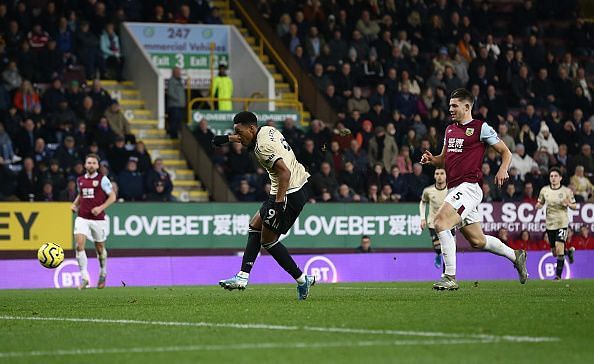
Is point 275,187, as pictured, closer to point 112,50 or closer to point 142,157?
point 142,157

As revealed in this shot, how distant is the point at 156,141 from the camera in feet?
107

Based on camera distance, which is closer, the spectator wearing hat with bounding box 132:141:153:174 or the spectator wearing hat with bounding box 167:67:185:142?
the spectator wearing hat with bounding box 132:141:153:174

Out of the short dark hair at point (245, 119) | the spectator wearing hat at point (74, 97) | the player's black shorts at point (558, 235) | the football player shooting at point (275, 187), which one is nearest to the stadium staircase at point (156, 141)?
the spectator wearing hat at point (74, 97)

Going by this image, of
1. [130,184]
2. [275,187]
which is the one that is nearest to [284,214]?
[275,187]

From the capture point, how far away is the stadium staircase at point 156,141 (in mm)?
31281

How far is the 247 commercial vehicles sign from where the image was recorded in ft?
112

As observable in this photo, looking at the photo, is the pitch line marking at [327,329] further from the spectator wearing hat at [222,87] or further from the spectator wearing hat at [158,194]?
the spectator wearing hat at [222,87]

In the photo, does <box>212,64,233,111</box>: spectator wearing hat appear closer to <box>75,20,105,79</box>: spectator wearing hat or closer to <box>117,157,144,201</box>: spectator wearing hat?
<box>75,20,105,79</box>: spectator wearing hat

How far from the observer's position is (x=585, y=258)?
1158 inches

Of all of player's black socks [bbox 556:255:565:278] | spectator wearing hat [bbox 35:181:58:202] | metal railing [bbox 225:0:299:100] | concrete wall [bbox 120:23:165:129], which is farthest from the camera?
metal railing [bbox 225:0:299:100]

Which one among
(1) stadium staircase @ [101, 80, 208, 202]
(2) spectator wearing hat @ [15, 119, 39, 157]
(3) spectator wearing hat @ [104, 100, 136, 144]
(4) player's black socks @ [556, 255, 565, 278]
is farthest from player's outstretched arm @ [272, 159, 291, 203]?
(1) stadium staircase @ [101, 80, 208, 202]

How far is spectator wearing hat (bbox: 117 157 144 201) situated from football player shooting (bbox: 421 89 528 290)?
520 inches

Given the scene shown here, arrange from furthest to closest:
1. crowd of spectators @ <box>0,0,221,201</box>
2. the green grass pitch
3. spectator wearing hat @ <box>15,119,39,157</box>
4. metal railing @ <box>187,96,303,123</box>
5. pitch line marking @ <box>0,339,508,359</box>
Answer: metal railing @ <box>187,96,303,123</box>, spectator wearing hat @ <box>15,119,39,157</box>, crowd of spectators @ <box>0,0,221,201</box>, pitch line marking @ <box>0,339,508,359</box>, the green grass pitch

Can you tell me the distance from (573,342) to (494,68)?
2831cm
